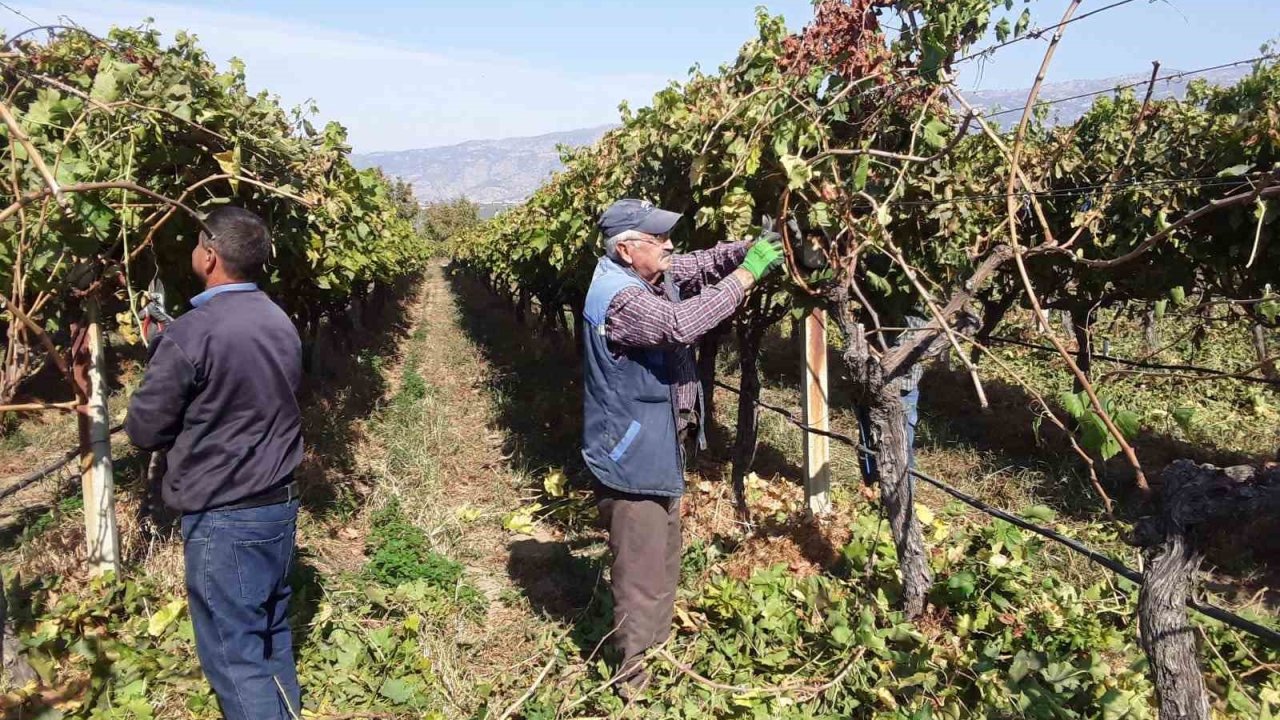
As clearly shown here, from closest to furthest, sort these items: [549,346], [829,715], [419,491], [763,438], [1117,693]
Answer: [1117,693]
[829,715]
[419,491]
[763,438]
[549,346]

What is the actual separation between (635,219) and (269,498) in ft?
5.54

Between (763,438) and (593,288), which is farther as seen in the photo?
(763,438)

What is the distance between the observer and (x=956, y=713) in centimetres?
269

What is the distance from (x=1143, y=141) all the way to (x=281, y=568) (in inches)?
258

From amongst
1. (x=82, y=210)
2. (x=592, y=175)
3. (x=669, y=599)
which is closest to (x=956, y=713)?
(x=669, y=599)

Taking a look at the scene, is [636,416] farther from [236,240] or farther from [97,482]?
[97,482]

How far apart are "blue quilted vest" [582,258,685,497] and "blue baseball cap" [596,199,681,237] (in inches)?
6.3

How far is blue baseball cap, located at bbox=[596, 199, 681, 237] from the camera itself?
302cm

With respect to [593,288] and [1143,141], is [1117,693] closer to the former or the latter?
[593,288]

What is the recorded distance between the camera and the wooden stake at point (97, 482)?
149 inches

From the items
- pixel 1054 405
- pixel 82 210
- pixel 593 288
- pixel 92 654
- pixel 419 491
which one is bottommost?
pixel 1054 405

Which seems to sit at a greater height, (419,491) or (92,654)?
(92,654)

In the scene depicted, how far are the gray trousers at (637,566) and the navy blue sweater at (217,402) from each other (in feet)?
4.13

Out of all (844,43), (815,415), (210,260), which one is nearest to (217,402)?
(210,260)
